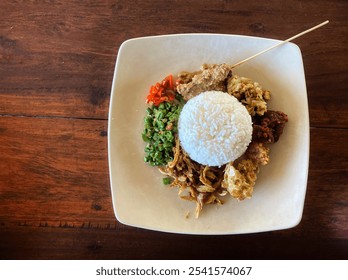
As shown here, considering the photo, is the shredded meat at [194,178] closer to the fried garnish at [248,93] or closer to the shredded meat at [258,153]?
the shredded meat at [258,153]

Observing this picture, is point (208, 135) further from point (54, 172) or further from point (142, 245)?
point (54, 172)

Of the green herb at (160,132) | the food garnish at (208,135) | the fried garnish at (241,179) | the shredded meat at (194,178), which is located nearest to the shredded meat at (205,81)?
the food garnish at (208,135)

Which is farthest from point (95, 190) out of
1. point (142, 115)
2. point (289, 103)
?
point (289, 103)

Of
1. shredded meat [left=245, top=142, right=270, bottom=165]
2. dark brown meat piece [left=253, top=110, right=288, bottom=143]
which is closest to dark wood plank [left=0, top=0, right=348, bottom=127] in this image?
dark brown meat piece [left=253, top=110, right=288, bottom=143]

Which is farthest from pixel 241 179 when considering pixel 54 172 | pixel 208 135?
pixel 54 172

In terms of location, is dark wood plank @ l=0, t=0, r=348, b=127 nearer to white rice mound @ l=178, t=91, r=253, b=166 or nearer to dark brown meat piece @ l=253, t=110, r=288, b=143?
dark brown meat piece @ l=253, t=110, r=288, b=143

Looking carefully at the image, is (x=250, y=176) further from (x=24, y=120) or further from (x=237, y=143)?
(x=24, y=120)
